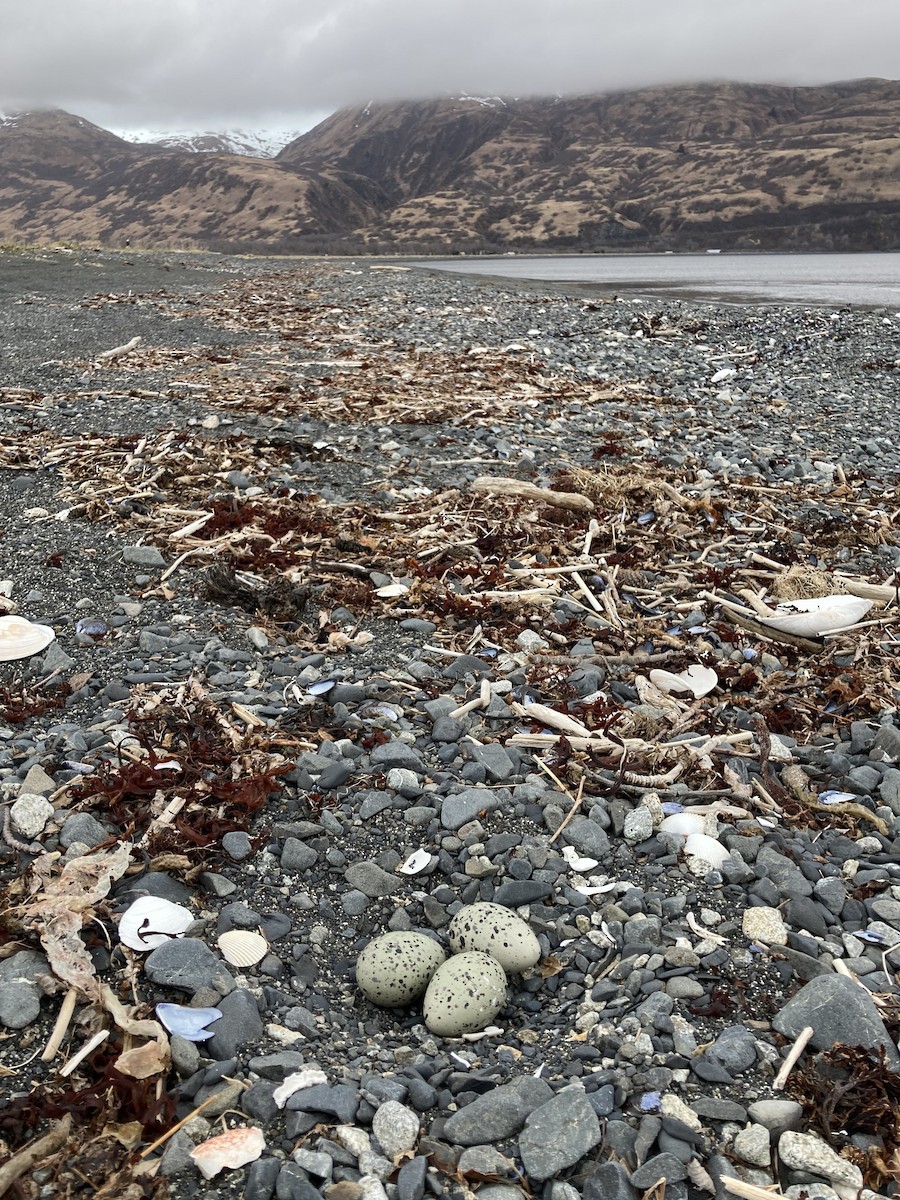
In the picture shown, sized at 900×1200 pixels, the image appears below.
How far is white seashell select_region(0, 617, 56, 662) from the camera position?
509cm

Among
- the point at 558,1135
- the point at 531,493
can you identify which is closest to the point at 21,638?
the point at 558,1135

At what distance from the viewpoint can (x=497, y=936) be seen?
3172 mm

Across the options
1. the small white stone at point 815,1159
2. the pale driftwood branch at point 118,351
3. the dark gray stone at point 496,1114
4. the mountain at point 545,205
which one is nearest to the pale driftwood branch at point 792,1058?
the small white stone at point 815,1159

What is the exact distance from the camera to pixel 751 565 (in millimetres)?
7047

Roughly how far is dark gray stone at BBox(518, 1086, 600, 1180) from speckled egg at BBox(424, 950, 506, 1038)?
0.45m

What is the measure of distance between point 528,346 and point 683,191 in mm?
152252

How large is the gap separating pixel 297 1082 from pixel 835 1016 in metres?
1.75

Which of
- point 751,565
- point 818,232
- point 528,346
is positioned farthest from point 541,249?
point 751,565

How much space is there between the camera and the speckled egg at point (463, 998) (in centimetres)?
293

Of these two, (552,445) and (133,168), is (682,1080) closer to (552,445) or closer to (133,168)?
(552,445)

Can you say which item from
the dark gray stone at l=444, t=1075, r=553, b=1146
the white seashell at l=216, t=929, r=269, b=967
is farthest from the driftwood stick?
the dark gray stone at l=444, t=1075, r=553, b=1146

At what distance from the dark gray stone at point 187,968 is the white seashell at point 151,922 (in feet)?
0.19

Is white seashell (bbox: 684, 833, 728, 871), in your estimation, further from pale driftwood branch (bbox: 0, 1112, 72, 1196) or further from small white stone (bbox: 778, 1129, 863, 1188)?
pale driftwood branch (bbox: 0, 1112, 72, 1196)

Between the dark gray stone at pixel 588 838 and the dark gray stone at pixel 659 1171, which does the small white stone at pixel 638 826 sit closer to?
the dark gray stone at pixel 588 838
